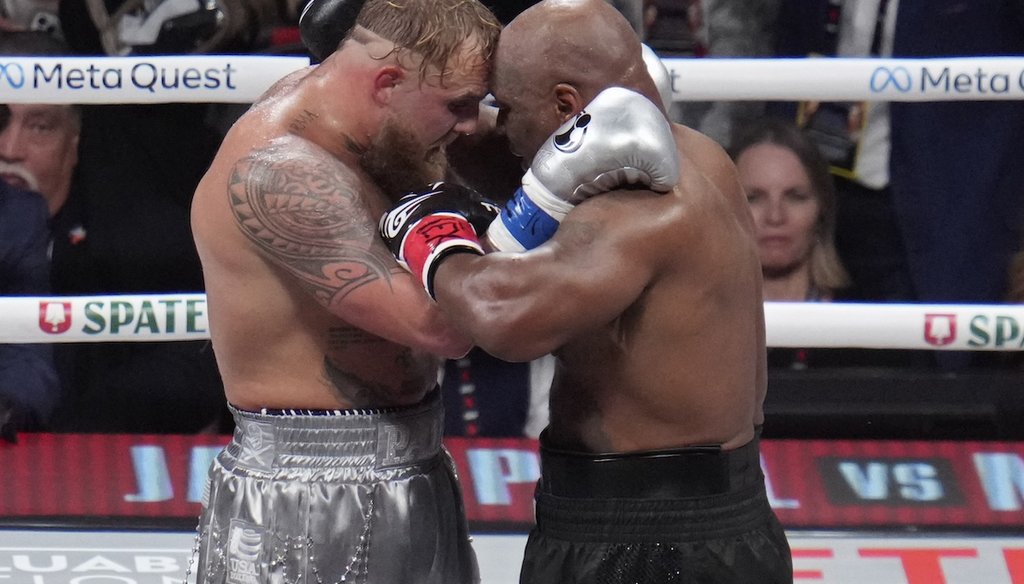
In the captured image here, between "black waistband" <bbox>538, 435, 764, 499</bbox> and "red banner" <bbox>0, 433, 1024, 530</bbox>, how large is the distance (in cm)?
137

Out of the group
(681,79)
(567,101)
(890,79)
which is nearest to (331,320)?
(567,101)

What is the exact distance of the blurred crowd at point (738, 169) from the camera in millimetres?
3303

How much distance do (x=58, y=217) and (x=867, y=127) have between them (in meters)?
2.05

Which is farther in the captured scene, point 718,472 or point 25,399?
point 25,399

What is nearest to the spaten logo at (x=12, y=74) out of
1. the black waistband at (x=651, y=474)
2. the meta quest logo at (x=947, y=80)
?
the black waistband at (x=651, y=474)

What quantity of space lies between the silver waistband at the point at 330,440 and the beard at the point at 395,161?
326 millimetres

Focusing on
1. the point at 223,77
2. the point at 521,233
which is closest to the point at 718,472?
the point at 521,233

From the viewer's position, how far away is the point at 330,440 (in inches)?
74.5

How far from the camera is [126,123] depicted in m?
3.37

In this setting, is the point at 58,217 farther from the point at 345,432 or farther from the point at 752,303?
the point at 752,303

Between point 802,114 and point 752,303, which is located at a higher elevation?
point 802,114

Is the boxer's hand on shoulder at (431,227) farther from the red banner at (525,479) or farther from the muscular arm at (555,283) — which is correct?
the red banner at (525,479)

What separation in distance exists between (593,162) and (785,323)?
126cm

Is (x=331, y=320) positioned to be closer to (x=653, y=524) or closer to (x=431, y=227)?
(x=431, y=227)
